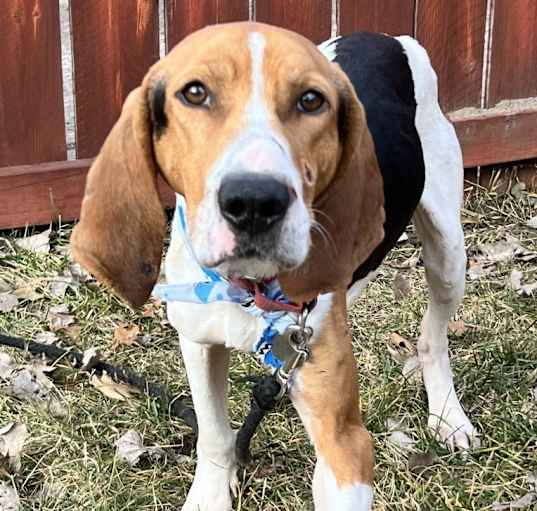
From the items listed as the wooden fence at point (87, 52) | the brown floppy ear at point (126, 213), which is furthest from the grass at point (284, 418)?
the brown floppy ear at point (126, 213)

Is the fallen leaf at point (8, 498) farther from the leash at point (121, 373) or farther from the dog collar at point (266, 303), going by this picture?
the dog collar at point (266, 303)

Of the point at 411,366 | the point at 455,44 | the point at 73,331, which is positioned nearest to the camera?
the point at 411,366

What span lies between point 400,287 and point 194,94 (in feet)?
9.63

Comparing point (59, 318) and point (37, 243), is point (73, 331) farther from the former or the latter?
point (37, 243)

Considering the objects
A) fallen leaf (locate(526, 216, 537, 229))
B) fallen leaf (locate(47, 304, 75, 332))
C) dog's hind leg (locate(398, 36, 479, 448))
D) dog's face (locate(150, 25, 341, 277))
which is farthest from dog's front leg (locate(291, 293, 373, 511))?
fallen leaf (locate(526, 216, 537, 229))

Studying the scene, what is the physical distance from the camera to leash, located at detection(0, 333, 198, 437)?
4.36 metres

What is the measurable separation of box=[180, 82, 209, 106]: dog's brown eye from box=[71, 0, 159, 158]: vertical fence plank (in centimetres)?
306

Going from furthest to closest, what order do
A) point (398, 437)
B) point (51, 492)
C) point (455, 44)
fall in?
point (455, 44), point (398, 437), point (51, 492)

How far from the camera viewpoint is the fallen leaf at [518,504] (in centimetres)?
390

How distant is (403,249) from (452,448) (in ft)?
6.41

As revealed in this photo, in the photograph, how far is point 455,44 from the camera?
6543mm

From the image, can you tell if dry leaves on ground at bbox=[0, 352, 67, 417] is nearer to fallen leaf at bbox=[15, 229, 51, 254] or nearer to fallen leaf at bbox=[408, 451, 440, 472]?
fallen leaf at bbox=[15, 229, 51, 254]

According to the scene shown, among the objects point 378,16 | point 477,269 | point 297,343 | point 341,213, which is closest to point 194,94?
point 341,213

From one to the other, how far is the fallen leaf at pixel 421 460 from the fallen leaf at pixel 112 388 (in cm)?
118
